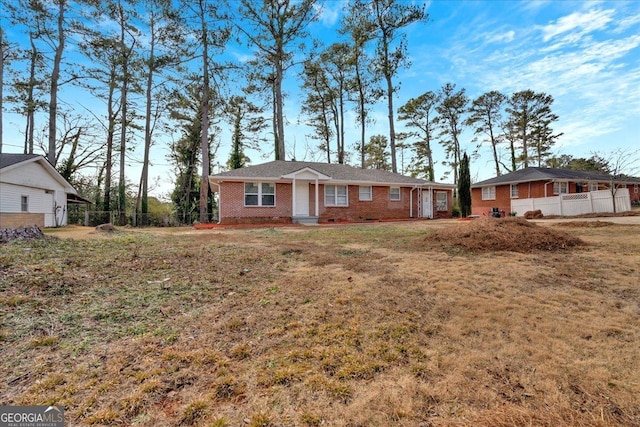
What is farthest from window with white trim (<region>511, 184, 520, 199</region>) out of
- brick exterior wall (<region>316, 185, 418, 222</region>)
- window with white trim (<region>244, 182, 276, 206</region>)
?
window with white trim (<region>244, 182, 276, 206</region>)

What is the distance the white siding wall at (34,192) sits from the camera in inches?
559

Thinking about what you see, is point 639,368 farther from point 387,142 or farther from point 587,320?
point 387,142

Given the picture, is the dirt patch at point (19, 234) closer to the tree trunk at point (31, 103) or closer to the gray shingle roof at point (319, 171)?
the gray shingle roof at point (319, 171)

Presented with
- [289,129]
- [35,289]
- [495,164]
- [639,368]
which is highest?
[289,129]

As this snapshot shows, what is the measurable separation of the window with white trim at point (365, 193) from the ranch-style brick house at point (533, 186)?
34.6ft

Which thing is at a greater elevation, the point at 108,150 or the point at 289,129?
the point at 289,129

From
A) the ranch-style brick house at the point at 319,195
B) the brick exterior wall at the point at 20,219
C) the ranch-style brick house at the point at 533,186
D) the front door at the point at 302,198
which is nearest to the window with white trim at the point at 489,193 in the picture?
the ranch-style brick house at the point at 533,186

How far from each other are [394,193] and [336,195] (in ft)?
14.4

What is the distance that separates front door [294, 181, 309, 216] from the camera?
17.1 metres

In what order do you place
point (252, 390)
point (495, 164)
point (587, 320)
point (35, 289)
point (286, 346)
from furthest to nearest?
point (495, 164)
point (35, 289)
point (587, 320)
point (286, 346)
point (252, 390)

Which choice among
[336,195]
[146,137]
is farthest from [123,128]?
[336,195]

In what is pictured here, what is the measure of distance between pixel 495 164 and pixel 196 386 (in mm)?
36674

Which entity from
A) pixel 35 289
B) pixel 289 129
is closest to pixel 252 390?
pixel 35 289

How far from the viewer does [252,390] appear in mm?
1826
